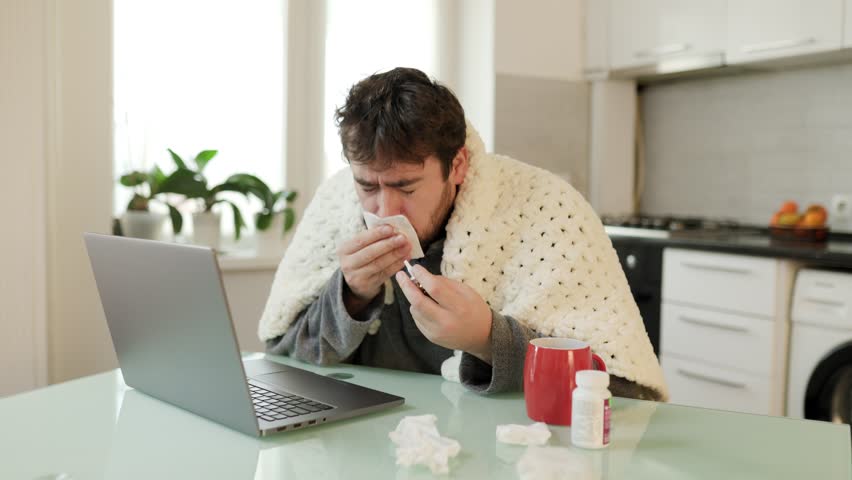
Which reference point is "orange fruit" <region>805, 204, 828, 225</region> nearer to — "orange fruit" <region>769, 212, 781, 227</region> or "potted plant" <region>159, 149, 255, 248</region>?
"orange fruit" <region>769, 212, 781, 227</region>

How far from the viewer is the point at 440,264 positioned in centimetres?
162

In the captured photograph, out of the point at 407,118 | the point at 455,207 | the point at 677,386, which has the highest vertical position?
the point at 407,118

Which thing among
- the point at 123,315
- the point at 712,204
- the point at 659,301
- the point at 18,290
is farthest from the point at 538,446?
the point at 712,204

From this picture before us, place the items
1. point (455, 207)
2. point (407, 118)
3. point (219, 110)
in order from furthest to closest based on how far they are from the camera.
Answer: point (219, 110) < point (455, 207) < point (407, 118)

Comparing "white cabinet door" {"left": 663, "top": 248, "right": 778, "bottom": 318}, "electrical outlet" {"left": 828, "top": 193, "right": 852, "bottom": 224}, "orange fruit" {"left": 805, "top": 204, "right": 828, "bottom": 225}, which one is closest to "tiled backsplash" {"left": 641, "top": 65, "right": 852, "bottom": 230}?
"electrical outlet" {"left": 828, "top": 193, "right": 852, "bottom": 224}

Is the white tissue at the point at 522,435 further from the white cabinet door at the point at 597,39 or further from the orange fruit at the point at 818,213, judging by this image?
the white cabinet door at the point at 597,39

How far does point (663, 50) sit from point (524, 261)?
2301 millimetres

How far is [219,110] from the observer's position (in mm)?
3250

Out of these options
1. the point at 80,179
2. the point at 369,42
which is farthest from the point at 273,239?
the point at 369,42

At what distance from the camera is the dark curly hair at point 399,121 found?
1439mm

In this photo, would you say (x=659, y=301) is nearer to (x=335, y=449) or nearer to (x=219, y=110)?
(x=219, y=110)

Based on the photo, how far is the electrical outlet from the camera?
121 inches

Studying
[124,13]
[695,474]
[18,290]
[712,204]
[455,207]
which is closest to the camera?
[695,474]

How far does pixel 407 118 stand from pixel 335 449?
0.65 metres
